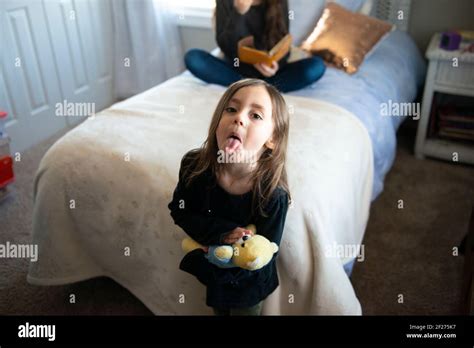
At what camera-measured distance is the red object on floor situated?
2.07 meters

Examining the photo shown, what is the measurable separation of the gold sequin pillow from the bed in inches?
18.9

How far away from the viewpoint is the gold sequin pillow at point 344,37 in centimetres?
212

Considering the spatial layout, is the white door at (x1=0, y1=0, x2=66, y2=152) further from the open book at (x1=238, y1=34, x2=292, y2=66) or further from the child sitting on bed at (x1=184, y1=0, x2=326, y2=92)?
the open book at (x1=238, y1=34, x2=292, y2=66)

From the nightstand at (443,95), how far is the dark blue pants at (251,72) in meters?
0.60

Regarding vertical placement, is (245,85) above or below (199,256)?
above

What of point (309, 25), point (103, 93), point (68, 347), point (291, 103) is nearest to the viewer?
point (68, 347)

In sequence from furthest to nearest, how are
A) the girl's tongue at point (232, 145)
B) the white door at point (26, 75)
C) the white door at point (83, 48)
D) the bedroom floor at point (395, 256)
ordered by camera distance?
1. the white door at point (83, 48)
2. the white door at point (26, 75)
3. the bedroom floor at point (395, 256)
4. the girl's tongue at point (232, 145)

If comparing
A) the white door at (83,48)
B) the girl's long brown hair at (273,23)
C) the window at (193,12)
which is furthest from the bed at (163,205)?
the window at (193,12)

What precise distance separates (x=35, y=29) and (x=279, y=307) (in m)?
1.97

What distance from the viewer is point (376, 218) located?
1.94m

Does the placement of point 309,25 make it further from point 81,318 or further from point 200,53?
point 81,318

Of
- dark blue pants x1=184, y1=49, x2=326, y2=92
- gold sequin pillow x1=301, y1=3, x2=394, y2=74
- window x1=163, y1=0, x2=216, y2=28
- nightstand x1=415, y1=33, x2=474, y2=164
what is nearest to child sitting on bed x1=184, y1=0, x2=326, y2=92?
dark blue pants x1=184, y1=49, x2=326, y2=92

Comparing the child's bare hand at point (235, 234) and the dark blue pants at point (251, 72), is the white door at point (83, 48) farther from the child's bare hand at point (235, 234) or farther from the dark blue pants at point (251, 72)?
the child's bare hand at point (235, 234)

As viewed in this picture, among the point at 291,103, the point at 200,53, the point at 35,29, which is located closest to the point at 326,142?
the point at 291,103
